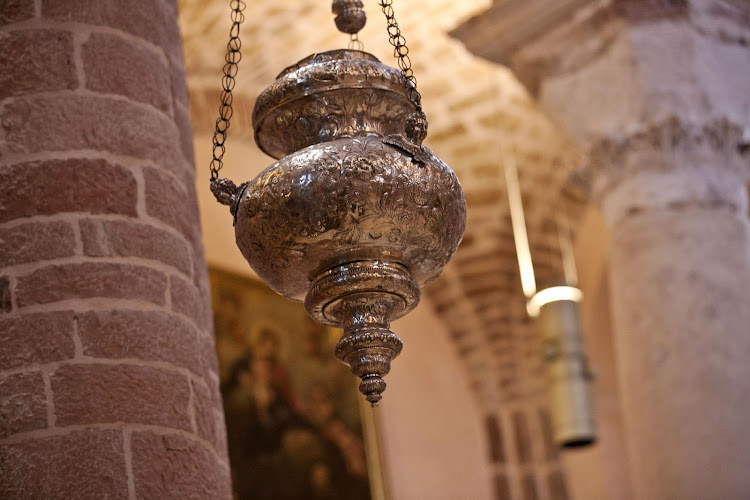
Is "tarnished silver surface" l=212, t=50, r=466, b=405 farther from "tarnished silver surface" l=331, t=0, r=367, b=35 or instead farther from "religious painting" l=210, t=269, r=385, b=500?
"religious painting" l=210, t=269, r=385, b=500

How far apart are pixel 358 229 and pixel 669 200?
3.46 metres

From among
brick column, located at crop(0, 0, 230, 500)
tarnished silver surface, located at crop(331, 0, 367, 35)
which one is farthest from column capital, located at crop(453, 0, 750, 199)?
tarnished silver surface, located at crop(331, 0, 367, 35)

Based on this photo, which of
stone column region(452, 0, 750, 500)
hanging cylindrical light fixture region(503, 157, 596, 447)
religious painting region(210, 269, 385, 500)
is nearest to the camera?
stone column region(452, 0, 750, 500)

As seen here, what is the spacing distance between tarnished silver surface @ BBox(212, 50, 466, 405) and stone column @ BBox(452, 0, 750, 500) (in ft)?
9.73

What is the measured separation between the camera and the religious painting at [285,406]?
6.86 m

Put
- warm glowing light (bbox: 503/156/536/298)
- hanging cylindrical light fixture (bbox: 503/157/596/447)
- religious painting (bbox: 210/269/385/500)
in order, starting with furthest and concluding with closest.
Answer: warm glowing light (bbox: 503/156/536/298) → religious painting (bbox: 210/269/385/500) → hanging cylindrical light fixture (bbox: 503/157/596/447)

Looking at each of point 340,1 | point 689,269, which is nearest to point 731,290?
point 689,269

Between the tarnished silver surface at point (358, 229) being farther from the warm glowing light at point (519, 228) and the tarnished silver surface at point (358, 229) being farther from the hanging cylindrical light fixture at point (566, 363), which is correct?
the warm glowing light at point (519, 228)

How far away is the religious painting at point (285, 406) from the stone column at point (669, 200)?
7.97ft

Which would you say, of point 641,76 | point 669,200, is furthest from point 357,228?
point 641,76

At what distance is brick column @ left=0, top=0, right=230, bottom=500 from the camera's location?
2.23m

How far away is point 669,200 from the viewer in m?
4.85

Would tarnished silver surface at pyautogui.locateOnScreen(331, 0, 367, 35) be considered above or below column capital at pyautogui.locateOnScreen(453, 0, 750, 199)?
below

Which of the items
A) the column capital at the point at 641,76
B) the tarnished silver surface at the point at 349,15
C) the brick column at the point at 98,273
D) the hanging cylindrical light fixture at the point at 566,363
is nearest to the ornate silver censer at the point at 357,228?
the tarnished silver surface at the point at 349,15
